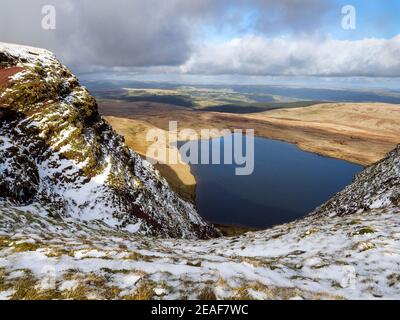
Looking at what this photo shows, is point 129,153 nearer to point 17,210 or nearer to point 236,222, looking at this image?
point 17,210

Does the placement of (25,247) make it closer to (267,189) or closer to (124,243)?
(124,243)

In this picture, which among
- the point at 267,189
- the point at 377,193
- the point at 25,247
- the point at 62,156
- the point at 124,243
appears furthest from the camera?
the point at 267,189

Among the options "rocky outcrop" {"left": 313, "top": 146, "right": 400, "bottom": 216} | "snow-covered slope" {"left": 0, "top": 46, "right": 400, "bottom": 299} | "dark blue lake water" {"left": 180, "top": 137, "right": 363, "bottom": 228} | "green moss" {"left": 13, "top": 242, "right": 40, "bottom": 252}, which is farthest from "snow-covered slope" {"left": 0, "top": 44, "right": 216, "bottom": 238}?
"dark blue lake water" {"left": 180, "top": 137, "right": 363, "bottom": 228}

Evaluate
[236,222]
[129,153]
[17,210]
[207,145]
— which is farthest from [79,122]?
[207,145]

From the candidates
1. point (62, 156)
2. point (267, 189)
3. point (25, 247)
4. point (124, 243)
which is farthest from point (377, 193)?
point (267, 189)

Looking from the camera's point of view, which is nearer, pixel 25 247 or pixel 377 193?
pixel 25 247

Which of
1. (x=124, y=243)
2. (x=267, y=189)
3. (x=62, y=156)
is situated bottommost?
(x=267, y=189)

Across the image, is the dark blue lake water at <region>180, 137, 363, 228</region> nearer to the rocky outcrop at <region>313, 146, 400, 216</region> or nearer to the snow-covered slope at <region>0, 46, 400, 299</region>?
the rocky outcrop at <region>313, 146, 400, 216</region>
